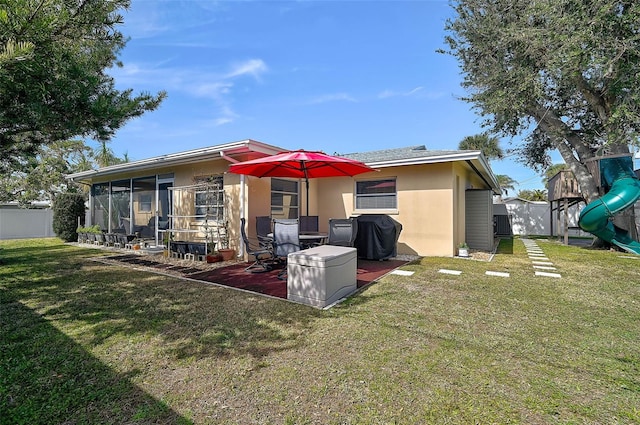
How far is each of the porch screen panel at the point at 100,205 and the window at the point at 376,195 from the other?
1058cm

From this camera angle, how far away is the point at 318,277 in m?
4.17

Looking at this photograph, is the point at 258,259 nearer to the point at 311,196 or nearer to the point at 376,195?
the point at 311,196

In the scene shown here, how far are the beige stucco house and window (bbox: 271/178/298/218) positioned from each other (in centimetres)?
3

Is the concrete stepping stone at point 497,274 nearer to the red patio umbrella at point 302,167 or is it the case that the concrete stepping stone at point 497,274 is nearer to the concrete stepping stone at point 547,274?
the concrete stepping stone at point 547,274

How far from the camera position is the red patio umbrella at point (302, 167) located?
601 cm

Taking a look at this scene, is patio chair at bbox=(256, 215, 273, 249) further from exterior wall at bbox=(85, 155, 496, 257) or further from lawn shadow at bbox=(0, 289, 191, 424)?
lawn shadow at bbox=(0, 289, 191, 424)

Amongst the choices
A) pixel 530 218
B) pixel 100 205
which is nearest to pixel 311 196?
pixel 100 205

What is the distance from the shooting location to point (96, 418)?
6.39 ft

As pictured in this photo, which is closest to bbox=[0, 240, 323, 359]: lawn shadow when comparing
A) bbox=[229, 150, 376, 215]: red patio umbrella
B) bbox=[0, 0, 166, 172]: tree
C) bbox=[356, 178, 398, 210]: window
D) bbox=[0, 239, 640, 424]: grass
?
bbox=[0, 239, 640, 424]: grass

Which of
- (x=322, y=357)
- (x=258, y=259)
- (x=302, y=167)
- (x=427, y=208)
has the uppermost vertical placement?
(x=302, y=167)

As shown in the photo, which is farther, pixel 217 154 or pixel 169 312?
pixel 217 154

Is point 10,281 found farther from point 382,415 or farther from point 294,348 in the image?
point 382,415

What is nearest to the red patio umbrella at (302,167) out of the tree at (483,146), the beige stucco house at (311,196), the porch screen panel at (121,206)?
the beige stucco house at (311,196)

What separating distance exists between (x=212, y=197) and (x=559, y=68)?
11.3 m
